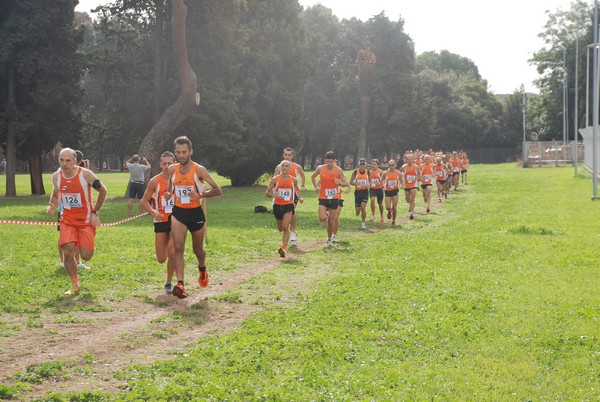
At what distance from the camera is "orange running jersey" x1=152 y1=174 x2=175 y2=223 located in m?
11.5

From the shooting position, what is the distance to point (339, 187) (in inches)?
724

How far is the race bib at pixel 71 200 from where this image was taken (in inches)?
428

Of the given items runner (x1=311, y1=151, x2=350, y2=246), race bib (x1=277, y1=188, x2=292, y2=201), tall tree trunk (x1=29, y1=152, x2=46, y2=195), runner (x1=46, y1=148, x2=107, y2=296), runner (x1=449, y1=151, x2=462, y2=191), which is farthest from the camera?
runner (x1=449, y1=151, x2=462, y2=191)

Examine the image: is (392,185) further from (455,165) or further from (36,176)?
(36,176)

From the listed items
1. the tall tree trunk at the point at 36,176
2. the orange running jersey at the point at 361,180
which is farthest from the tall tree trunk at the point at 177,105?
the orange running jersey at the point at 361,180

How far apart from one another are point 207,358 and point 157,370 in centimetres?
62

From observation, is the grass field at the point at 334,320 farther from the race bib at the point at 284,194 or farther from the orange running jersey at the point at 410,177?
the orange running jersey at the point at 410,177

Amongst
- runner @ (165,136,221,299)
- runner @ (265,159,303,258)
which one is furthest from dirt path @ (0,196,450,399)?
runner @ (265,159,303,258)

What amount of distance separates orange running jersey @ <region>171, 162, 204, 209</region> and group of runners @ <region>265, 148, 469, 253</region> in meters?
4.98

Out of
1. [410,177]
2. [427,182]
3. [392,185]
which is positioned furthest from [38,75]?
[392,185]

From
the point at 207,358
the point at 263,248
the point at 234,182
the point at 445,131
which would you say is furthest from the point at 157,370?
the point at 445,131

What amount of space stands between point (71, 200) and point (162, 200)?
4.57 ft

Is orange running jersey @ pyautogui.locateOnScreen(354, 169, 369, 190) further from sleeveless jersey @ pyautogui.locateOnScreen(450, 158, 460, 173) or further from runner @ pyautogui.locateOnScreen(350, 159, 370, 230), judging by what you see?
sleeveless jersey @ pyautogui.locateOnScreen(450, 158, 460, 173)

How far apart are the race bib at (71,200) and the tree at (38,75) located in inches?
1131
